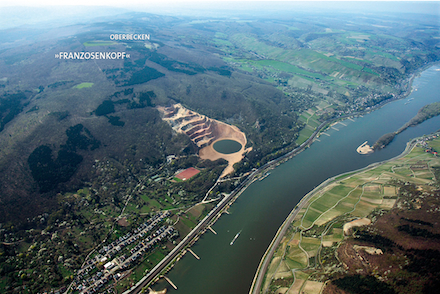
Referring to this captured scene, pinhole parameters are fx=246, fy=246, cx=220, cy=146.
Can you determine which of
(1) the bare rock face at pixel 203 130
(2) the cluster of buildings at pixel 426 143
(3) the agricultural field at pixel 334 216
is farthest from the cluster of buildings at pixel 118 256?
(2) the cluster of buildings at pixel 426 143

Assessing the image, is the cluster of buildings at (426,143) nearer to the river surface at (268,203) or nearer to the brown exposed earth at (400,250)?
the river surface at (268,203)

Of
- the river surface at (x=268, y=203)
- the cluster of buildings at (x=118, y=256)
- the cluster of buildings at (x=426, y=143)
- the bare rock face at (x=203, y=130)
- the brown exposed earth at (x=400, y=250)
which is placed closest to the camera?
the brown exposed earth at (x=400, y=250)

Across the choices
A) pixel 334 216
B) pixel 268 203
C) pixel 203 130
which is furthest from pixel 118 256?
pixel 203 130

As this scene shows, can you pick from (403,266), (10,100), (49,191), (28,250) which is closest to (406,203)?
(403,266)

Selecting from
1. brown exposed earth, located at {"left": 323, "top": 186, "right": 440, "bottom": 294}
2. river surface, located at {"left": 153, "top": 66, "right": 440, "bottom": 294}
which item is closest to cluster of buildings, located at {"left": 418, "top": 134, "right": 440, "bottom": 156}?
river surface, located at {"left": 153, "top": 66, "right": 440, "bottom": 294}

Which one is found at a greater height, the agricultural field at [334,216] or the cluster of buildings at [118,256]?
the agricultural field at [334,216]

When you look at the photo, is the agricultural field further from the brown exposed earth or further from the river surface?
the river surface
